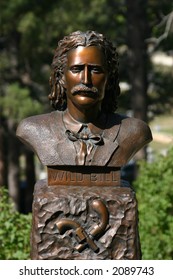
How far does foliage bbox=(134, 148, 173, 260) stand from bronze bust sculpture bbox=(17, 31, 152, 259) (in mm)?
2613

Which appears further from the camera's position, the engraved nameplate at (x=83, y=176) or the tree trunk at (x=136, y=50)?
the tree trunk at (x=136, y=50)

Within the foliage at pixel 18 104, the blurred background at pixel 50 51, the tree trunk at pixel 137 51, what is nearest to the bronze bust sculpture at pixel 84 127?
the blurred background at pixel 50 51

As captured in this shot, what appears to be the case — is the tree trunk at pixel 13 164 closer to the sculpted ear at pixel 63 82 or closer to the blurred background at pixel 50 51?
the blurred background at pixel 50 51

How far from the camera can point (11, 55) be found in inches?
571

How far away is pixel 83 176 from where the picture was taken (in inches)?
216

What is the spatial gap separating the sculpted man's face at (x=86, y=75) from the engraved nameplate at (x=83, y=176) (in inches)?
18.7

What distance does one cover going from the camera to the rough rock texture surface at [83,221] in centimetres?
541

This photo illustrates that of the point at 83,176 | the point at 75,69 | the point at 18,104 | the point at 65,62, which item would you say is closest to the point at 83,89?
the point at 75,69

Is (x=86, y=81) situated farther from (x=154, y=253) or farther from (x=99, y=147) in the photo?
(x=154, y=253)

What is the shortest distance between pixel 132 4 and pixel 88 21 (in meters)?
0.87

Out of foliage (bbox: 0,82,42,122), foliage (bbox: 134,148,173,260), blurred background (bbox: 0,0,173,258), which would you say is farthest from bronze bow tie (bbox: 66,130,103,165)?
foliage (bbox: 0,82,42,122)

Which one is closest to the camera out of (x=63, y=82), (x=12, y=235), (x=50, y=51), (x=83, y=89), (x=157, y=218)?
(x=83, y=89)

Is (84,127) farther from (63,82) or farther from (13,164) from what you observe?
(13,164)

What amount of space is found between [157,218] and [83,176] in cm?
295
